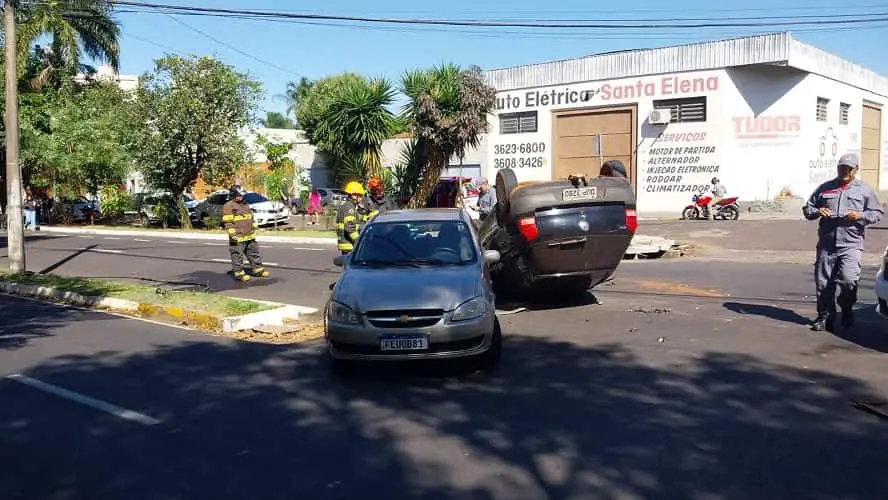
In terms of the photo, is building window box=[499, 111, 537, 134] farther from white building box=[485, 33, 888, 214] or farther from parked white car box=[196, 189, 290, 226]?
parked white car box=[196, 189, 290, 226]

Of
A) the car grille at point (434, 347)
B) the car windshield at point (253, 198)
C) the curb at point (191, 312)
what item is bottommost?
the curb at point (191, 312)

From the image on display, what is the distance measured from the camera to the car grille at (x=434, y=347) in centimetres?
663

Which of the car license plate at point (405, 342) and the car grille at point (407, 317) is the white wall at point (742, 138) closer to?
the car grille at point (407, 317)

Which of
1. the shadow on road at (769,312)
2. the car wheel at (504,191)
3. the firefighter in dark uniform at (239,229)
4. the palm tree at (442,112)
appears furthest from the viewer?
the palm tree at (442,112)

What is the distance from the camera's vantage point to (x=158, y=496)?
4.45 meters

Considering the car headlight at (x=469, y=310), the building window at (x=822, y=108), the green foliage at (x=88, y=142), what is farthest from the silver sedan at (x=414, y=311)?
the green foliage at (x=88, y=142)

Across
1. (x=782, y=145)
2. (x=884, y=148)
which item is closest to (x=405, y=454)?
(x=782, y=145)

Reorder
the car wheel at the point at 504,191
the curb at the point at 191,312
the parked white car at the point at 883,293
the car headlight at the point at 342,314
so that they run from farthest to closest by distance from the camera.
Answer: the car wheel at the point at 504,191
the curb at the point at 191,312
the parked white car at the point at 883,293
the car headlight at the point at 342,314

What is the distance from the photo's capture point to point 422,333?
21.6 feet

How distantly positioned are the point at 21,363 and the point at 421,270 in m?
4.33

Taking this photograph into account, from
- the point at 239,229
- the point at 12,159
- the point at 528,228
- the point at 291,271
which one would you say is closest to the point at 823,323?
the point at 528,228

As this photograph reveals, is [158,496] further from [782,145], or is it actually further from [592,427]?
[782,145]

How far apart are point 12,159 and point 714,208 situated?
20.8 metres

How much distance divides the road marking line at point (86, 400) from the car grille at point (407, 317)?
1.95 metres
